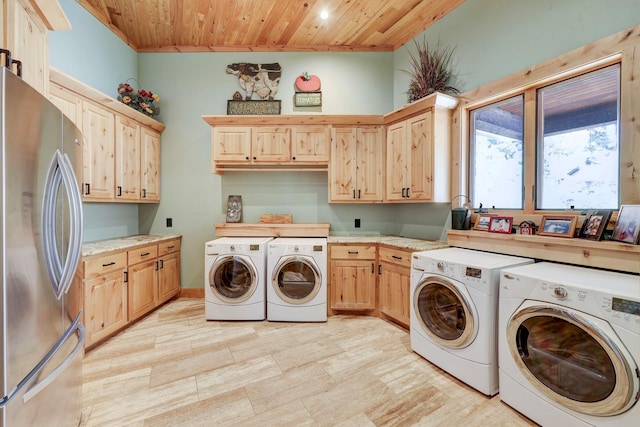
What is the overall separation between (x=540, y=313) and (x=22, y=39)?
3.08 metres

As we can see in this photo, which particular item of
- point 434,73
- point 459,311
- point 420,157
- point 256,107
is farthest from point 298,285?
point 434,73

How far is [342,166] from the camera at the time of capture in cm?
335

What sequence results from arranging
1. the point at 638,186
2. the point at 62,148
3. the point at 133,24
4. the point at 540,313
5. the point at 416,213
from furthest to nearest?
the point at 416,213, the point at 133,24, the point at 638,186, the point at 540,313, the point at 62,148

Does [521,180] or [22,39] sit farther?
[521,180]

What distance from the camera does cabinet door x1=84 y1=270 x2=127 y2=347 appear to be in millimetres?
2279

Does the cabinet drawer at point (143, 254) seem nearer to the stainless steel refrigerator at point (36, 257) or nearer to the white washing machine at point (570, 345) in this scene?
the stainless steel refrigerator at point (36, 257)

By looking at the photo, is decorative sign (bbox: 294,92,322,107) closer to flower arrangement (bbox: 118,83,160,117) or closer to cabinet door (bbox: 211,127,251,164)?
cabinet door (bbox: 211,127,251,164)

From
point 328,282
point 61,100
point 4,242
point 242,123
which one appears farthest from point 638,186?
point 61,100

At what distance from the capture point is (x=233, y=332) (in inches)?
106

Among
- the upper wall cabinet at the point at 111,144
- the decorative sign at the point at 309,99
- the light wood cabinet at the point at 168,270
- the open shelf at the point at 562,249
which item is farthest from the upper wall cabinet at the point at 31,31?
the open shelf at the point at 562,249

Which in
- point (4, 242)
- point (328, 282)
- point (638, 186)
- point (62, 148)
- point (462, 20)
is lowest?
point (328, 282)

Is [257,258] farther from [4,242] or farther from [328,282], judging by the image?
[4,242]

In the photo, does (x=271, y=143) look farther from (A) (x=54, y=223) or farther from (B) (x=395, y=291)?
(A) (x=54, y=223)

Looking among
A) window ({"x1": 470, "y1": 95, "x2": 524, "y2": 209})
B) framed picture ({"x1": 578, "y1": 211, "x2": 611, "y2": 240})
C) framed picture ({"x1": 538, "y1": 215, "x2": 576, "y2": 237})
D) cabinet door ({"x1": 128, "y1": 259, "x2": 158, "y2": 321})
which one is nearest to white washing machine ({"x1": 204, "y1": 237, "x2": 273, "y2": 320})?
cabinet door ({"x1": 128, "y1": 259, "x2": 158, "y2": 321})
